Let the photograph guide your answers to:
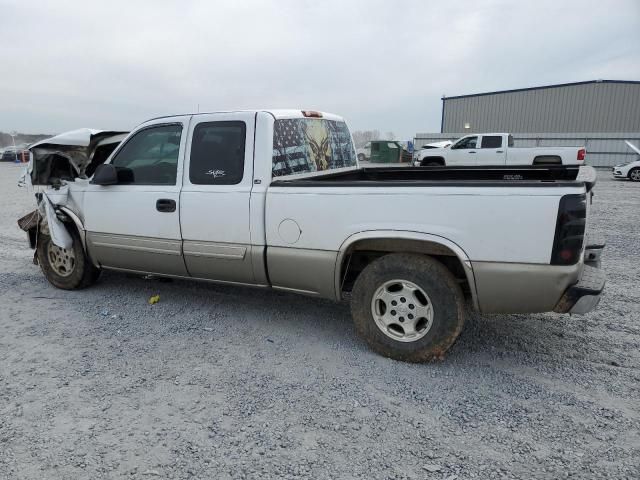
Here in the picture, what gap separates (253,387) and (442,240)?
5.46ft

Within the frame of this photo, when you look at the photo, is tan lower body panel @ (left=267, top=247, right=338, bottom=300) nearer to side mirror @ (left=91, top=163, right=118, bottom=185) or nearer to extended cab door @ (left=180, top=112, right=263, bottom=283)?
extended cab door @ (left=180, top=112, right=263, bottom=283)

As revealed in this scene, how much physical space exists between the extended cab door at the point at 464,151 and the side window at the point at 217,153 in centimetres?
1632

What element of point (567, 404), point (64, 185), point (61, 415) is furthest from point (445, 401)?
point (64, 185)

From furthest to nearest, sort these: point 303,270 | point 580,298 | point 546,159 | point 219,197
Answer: point 546,159, point 219,197, point 303,270, point 580,298

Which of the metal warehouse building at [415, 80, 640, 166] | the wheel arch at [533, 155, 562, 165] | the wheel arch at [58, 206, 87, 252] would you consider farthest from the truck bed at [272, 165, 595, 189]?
the metal warehouse building at [415, 80, 640, 166]

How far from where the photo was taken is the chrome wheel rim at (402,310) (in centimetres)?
341

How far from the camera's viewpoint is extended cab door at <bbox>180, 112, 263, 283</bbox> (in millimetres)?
3893

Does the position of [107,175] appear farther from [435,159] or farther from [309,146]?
[435,159]

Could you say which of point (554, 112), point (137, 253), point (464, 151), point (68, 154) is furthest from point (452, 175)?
point (554, 112)

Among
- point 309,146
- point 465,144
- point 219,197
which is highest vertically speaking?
point 465,144

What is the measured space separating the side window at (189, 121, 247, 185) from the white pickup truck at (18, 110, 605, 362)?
1 cm

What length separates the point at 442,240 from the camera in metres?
3.18

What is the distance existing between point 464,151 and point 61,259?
17.0 meters

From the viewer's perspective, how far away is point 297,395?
310 centimetres
